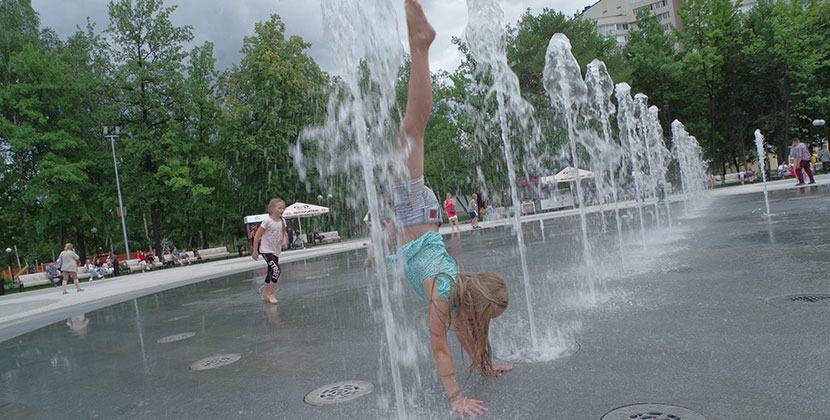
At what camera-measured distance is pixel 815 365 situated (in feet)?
9.09

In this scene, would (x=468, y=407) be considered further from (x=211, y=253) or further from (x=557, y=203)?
(x=557, y=203)

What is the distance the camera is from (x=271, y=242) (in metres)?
8.81

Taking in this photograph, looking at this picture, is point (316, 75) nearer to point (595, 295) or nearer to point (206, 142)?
point (206, 142)

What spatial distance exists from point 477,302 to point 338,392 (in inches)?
50.6

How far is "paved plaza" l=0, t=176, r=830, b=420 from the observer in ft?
9.13

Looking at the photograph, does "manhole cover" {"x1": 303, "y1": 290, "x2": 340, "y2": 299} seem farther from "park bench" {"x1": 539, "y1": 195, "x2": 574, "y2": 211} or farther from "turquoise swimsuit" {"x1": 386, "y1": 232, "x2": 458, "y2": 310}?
"park bench" {"x1": 539, "y1": 195, "x2": 574, "y2": 211}

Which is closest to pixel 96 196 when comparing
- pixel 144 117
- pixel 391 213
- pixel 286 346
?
pixel 144 117

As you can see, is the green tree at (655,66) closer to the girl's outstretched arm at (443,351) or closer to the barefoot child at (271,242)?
the barefoot child at (271,242)

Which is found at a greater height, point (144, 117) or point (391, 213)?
point (144, 117)

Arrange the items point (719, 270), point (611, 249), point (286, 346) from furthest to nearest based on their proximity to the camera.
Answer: point (611, 249), point (719, 270), point (286, 346)

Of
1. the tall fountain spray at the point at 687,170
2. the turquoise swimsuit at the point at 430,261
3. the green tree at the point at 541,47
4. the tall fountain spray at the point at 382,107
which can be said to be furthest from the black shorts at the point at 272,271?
the green tree at the point at 541,47

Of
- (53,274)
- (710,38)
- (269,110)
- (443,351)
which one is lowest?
(443,351)

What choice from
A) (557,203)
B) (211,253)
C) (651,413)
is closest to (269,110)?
(211,253)

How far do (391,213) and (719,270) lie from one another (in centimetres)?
478
